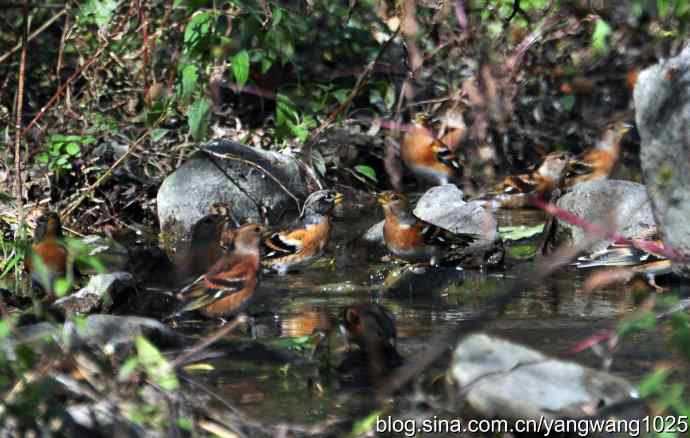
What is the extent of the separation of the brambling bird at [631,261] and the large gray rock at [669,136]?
1045 millimetres

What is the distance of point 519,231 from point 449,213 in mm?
630

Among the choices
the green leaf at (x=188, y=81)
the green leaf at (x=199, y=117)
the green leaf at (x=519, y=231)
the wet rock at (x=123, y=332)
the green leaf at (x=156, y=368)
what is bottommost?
the green leaf at (x=519, y=231)

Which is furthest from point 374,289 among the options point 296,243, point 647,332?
point 647,332

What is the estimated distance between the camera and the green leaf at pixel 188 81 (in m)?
10.2

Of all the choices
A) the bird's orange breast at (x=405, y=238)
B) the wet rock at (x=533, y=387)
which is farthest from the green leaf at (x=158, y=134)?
the wet rock at (x=533, y=387)

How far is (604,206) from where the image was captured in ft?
32.4

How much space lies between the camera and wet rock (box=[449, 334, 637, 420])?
4684mm

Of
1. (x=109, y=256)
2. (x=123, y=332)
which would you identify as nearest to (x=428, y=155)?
(x=109, y=256)

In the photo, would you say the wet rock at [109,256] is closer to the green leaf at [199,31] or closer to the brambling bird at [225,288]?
the brambling bird at [225,288]

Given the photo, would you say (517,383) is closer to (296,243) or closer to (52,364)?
(52,364)

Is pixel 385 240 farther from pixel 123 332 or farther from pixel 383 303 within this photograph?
pixel 123 332

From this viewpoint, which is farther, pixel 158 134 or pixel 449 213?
pixel 158 134

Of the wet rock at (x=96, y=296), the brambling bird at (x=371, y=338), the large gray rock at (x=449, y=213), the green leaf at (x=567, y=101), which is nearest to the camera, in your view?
the brambling bird at (x=371, y=338)

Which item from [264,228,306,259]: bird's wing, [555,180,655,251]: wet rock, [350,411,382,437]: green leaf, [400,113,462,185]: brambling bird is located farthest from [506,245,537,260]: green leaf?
[350,411,382,437]: green leaf
